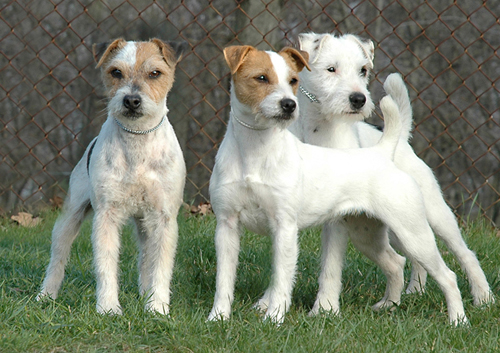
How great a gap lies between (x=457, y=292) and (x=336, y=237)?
857mm

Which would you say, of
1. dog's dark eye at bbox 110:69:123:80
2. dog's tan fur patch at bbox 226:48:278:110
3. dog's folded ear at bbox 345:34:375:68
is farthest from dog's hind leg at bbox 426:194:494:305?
dog's dark eye at bbox 110:69:123:80

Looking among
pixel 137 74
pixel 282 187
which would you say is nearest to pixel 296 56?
pixel 282 187

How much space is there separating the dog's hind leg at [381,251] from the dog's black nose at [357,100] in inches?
30.7

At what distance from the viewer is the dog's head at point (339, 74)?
4516 millimetres

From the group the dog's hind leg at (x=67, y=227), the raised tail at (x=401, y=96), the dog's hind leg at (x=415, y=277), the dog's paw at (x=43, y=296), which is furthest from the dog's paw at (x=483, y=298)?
the dog's paw at (x=43, y=296)

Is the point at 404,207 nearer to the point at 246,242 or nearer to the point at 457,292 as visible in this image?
the point at 457,292

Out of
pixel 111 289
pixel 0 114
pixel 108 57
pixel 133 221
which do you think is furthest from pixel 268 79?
pixel 0 114

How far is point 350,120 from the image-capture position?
457 cm

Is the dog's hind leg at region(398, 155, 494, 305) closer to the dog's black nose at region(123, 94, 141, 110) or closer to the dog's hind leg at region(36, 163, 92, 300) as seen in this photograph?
the dog's black nose at region(123, 94, 141, 110)

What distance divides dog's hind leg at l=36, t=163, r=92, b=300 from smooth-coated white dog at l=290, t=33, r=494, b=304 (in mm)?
1580

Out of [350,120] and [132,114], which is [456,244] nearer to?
[350,120]

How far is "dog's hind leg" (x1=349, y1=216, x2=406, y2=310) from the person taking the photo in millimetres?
4508

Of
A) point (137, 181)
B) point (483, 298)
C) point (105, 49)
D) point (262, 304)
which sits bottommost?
point (483, 298)

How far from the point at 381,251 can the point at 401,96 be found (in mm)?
1210
